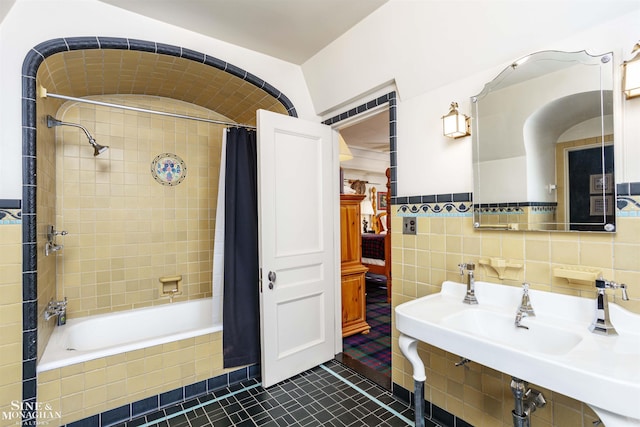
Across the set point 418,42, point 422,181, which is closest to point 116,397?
point 422,181

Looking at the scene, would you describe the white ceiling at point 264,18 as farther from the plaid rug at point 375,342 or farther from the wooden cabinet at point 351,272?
the plaid rug at point 375,342

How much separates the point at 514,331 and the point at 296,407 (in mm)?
1435

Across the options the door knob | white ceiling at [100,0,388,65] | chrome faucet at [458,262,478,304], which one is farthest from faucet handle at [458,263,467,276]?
white ceiling at [100,0,388,65]

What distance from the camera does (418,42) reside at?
1.87m

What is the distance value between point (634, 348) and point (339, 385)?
5.71ft

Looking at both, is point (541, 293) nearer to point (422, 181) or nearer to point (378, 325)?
point (422, 181)

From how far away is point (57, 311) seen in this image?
2.18 meters

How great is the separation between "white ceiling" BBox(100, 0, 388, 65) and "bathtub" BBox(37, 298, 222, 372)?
218 cm

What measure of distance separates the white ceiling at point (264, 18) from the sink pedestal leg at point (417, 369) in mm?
2017

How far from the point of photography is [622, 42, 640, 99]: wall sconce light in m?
1.18

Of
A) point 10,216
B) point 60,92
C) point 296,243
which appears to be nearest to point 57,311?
point 10,216

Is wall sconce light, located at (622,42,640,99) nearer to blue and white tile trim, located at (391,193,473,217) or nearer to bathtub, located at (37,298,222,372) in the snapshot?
blue and white tile trim, located at (391,193,473,217)

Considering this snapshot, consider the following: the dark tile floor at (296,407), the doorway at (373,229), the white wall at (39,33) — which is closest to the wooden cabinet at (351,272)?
the doorway at (373,229)

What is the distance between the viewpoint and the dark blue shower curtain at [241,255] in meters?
2.37
